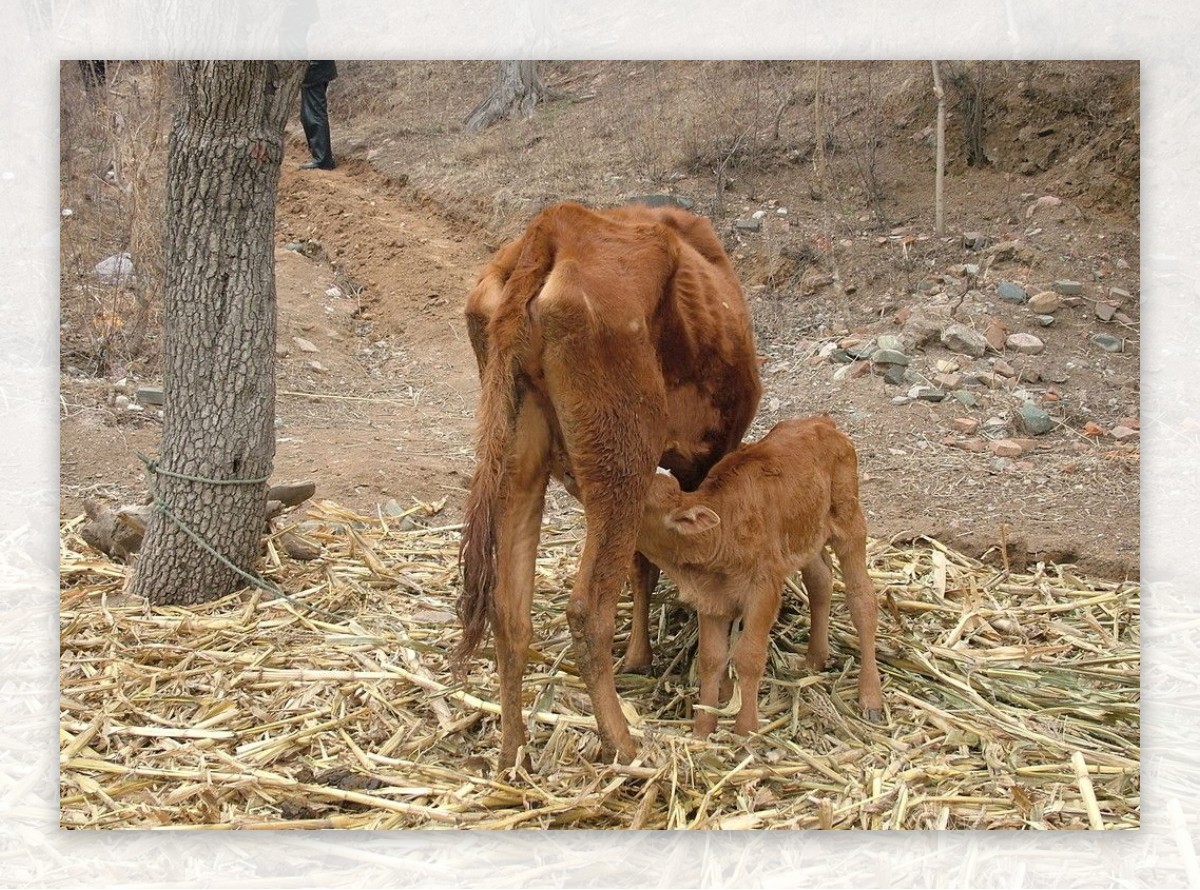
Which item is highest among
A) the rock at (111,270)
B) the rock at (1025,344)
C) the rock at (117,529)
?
the rock at (111,270)

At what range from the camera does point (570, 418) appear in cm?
405

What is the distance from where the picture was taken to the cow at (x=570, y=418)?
405 centimetres

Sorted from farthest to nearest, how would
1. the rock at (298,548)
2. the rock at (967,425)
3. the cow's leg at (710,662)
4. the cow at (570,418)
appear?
1. the rock at (967,425)
2. the rock at (298,548)
3. the cow's leg at (710,662)
4. the cow at (570,418)

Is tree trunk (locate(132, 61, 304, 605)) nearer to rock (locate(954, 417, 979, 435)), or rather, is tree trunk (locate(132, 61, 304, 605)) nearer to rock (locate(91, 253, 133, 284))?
rock (locate(91, 253, 133, 284))

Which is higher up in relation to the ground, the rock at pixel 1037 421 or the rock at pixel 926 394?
the rock at pixel 926 394

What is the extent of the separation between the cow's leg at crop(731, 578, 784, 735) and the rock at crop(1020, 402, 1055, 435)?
3770 mm

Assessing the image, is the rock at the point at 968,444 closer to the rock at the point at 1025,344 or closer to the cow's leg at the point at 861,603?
the rock at the point at 1025,344

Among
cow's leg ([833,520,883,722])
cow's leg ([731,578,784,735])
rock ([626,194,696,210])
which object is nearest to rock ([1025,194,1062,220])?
rock ([626,194,696,210])

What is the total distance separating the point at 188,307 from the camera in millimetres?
5453

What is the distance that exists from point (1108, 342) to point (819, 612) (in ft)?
12.3

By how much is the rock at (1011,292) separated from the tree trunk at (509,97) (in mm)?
4488

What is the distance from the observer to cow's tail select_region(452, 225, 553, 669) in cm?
405

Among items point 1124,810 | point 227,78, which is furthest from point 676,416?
point 227,78

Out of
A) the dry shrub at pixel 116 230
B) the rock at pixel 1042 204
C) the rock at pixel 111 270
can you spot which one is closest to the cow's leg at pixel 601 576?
the dry shrub at pixel 116 230
